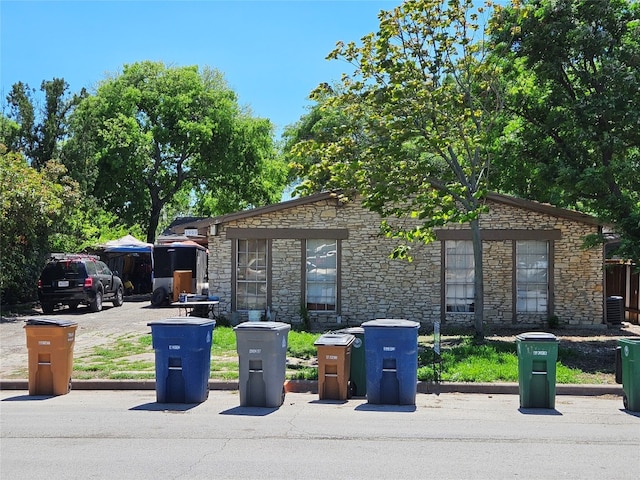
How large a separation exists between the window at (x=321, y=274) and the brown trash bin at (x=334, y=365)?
29.5ft

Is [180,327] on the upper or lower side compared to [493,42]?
lower

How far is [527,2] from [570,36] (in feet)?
4.86

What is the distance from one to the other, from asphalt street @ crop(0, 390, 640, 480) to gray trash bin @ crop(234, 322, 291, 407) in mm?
232

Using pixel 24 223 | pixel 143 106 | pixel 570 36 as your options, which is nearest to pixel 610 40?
pixel 570 36

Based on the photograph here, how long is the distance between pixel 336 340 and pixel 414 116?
267 inches

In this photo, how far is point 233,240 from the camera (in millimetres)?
19703

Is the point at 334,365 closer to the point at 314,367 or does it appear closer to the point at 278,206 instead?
the point at 314,367

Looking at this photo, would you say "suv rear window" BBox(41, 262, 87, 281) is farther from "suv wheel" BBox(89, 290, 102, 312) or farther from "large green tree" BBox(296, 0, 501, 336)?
"large green tree" BBox(296, 0, 501, 336)

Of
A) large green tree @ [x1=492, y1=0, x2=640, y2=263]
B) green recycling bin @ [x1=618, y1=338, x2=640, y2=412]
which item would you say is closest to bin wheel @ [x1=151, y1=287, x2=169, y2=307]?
large green tree @ [x1=492, y1=0, x2=640, y2=263]

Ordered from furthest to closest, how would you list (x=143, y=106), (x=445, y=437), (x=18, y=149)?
(x=143, y=106) < (x=18, y=149) < (x=445, y=437)

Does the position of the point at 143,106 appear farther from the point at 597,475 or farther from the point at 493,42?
the point at 597,475

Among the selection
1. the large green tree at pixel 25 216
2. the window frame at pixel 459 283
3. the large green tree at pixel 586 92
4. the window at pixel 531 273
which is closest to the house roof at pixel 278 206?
the window frame at pixel 459 283

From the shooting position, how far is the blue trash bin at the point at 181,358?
9836 mm

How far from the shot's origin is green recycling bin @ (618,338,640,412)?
9.52 metres
